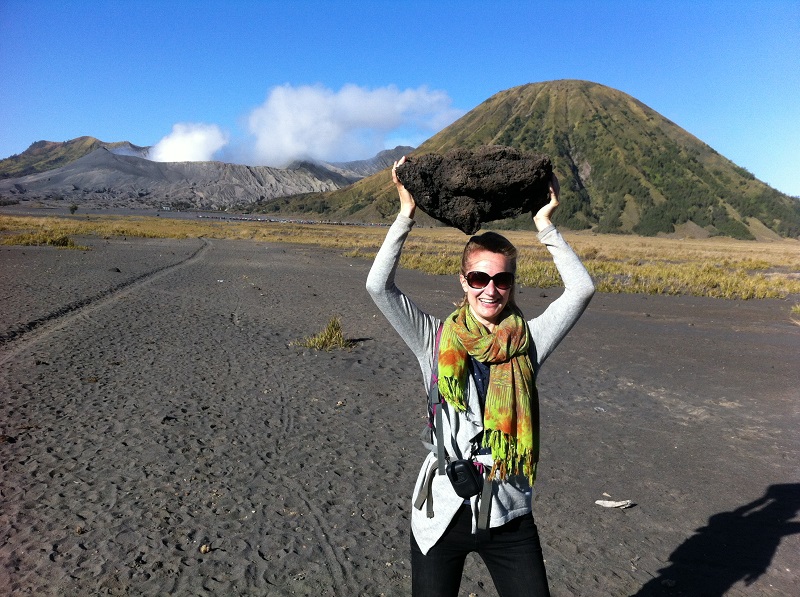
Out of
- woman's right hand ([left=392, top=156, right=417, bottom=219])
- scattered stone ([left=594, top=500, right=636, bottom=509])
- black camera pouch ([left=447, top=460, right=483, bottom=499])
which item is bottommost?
scattered stone ([left=594, top=500, right=636, bottom=509])

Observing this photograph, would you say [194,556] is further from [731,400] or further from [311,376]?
[731,400]

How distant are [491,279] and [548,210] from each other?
0.48 metres

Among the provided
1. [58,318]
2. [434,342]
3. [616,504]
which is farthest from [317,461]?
[58,318]

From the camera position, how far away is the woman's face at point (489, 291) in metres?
2.17

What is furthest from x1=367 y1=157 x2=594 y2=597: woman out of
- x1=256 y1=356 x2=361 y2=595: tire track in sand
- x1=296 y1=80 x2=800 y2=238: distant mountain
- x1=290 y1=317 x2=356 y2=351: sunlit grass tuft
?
x1=296 y1=80 x2=800 y2=238: distant mountain

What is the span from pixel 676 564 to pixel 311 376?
5.06m

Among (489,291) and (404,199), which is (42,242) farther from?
(489,291)

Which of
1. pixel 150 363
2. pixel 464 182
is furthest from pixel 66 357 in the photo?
pixel 464 182

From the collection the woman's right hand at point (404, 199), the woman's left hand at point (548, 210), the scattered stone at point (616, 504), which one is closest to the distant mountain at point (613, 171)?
the scattered stone at point (616, 504)

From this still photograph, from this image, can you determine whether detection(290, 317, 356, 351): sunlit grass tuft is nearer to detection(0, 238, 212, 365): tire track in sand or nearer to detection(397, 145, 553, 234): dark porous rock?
detection(0, 238, 212, 365): tire track in sand

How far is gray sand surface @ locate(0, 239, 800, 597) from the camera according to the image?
3.51m

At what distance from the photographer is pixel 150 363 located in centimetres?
781

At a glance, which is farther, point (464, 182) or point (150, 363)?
point (150, 363)

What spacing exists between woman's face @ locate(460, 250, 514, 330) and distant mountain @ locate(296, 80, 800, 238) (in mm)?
117653
